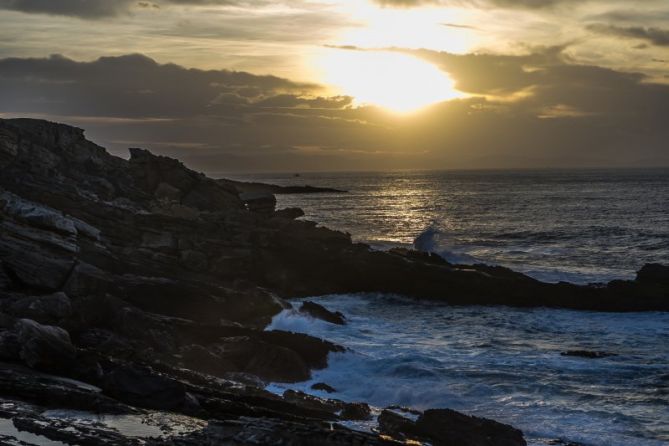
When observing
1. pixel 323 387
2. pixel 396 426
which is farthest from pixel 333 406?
pixel 323 387

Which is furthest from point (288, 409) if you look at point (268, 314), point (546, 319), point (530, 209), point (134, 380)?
point (530, 209)

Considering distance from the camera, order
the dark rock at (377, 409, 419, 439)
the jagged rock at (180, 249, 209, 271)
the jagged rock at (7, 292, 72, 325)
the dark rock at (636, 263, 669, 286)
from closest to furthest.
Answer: the dark rock at (377, 409, 419, 439), the jagged rock at (7, 292, 72, 325), the jagged rock at (180, 249, 209, 271), the dark rock at (636, 263, 669, 286)

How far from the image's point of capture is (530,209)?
113 meters

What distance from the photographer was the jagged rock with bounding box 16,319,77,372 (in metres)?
18.9

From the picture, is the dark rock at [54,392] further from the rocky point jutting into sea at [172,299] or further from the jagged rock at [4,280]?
the jagged rock at [4,280]

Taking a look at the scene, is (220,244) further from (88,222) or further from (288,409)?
(288,409)

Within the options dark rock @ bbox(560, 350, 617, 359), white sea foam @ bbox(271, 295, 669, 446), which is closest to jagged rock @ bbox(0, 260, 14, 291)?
white sea foam @ bbox(271, 295, 669, 446)

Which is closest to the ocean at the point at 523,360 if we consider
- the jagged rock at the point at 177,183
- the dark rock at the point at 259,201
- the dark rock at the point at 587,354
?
the dark rock at the point at 587,354

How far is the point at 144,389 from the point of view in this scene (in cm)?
1766

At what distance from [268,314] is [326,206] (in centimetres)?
9782

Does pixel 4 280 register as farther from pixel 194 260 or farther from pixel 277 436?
pixel 277 436

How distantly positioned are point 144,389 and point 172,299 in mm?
13655

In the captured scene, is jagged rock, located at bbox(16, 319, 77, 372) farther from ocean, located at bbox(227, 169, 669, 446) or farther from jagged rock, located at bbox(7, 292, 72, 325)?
ocean, located at bbox(227, 169, 669, 446)

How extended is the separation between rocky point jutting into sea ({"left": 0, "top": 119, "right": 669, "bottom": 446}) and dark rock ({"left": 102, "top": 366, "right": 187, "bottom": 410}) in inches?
1.5
